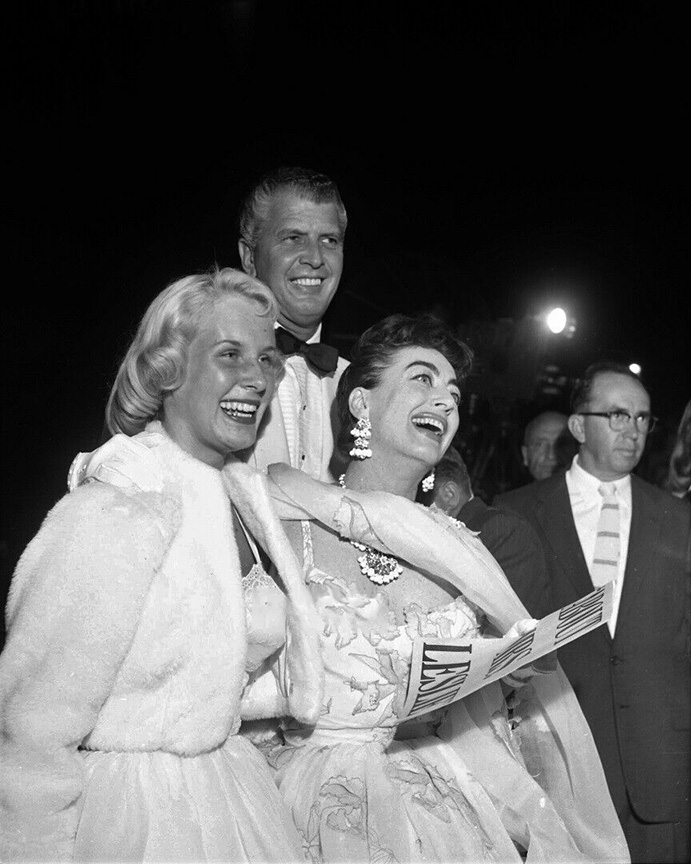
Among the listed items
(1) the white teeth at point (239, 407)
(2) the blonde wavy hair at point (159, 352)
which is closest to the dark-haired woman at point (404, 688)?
(1) the white teeth at point (239, 407)

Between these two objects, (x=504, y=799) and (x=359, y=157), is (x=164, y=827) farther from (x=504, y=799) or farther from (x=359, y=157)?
(x=359, y=157)

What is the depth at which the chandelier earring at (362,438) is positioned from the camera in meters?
3.10

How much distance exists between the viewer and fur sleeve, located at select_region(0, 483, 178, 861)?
6.68ft

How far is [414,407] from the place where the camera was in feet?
9.99

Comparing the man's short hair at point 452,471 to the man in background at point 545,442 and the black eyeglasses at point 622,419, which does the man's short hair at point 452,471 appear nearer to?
the black eyeglasses at point 622,419

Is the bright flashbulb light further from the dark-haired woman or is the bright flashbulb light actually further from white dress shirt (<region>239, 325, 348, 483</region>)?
the dark-haired woman

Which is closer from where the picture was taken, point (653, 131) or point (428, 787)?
point (428, 787)

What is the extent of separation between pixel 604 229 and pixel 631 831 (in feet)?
10.7

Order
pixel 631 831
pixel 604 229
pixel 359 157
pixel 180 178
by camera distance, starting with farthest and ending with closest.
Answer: pixel 604 229
pixel 359 157
pixel 180 178
pixel 631 831

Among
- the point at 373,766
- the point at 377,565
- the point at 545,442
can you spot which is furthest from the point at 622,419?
the point at 373,766

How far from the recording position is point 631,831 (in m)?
4.10

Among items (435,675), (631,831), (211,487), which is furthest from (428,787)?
(631,831)

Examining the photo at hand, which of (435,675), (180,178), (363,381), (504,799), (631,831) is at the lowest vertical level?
(631,831)

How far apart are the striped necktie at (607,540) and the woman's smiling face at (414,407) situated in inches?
57.5
